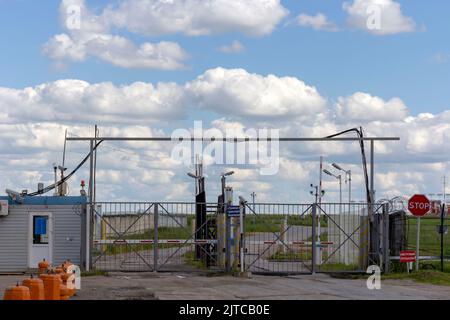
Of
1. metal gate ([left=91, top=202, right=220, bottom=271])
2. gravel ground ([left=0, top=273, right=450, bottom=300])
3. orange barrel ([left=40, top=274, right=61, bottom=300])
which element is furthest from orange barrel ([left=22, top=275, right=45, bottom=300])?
metal gate ([left=91, top=202, right=220, bottom=271])

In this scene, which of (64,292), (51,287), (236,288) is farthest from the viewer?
(236,288)

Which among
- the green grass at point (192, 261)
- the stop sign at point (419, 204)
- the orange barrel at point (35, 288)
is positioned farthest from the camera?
the green grass at point (192, 261)

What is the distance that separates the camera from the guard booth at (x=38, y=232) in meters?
31.1

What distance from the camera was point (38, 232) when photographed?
31297 millimetres

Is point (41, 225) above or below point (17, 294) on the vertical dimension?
above

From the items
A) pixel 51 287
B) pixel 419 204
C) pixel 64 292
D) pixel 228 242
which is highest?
pixel 419 204

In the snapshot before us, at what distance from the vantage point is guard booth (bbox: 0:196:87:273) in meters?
31.1

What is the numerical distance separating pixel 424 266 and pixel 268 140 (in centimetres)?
735

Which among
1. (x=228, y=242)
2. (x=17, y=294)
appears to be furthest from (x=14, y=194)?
(x=17, y=294)

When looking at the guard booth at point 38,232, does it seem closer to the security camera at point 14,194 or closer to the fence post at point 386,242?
the security camera at point 14,194

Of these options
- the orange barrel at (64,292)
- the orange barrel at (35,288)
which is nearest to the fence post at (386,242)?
the orange barrel at (64,292)

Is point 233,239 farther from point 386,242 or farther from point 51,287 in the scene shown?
point 51,287
